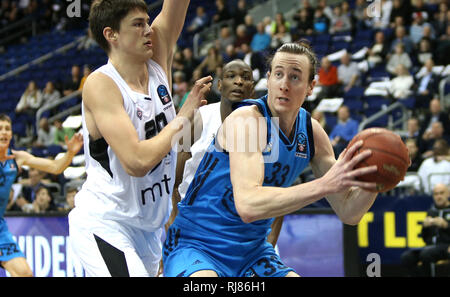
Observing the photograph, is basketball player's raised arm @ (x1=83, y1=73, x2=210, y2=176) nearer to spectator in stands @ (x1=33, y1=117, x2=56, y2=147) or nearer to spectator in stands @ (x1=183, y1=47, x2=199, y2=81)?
spectator in stands @ (x1=183, y1=47, x2=199, y2=81)

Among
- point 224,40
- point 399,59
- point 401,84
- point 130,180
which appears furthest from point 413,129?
point 130,180

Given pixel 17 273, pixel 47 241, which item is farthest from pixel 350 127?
pixel 17 273

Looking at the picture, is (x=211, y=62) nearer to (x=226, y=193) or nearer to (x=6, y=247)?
(x=6, y=247)

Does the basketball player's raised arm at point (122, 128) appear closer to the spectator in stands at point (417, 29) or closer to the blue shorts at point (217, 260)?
the blue shorts at point (217, 260)

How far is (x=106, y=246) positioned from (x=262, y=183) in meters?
0.84

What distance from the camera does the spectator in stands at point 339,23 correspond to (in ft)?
38.7

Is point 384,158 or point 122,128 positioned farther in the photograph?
point 122,128

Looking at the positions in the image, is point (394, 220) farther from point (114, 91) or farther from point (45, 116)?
point (45, 116)

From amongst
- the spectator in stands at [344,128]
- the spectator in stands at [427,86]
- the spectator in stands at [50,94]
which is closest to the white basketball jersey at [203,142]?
the spectator in stands at [344,128]

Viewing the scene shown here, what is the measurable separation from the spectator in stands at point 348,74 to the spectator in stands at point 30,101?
6.69m

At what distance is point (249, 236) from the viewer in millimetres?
3148

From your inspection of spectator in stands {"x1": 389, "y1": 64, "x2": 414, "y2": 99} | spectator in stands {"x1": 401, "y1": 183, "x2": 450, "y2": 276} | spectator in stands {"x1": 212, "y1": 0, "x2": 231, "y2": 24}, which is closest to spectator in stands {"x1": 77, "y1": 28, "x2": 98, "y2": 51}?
spectator in stands {"x1": 212, "y1": 0, "x2": 231, "y2": 24}

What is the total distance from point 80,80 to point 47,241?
6543 mm

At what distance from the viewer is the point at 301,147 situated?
3217 mm
